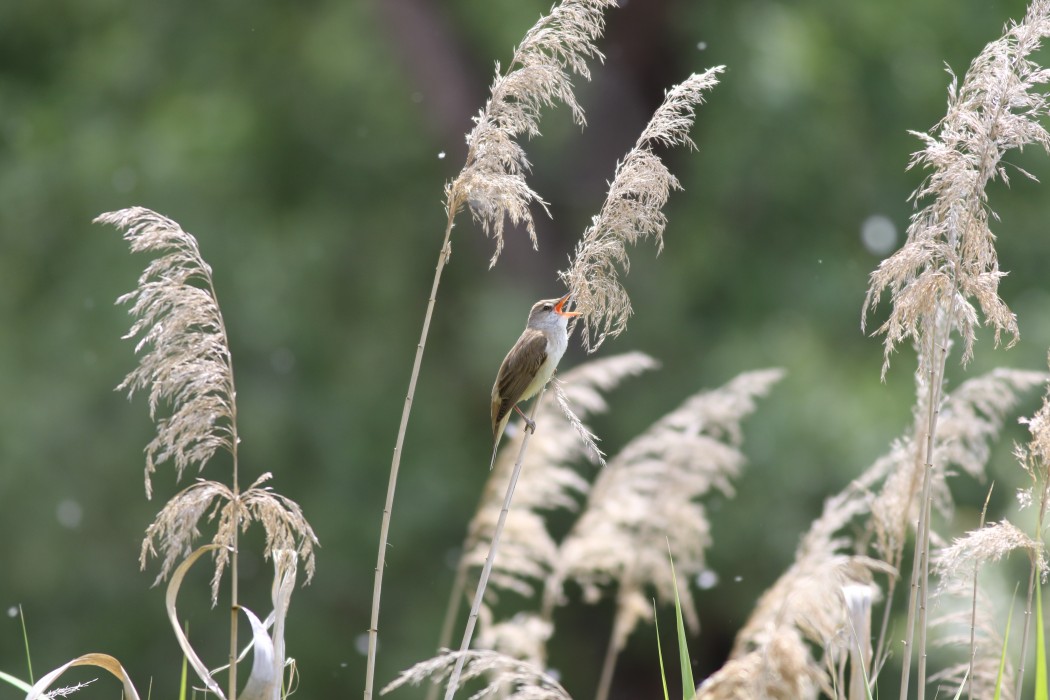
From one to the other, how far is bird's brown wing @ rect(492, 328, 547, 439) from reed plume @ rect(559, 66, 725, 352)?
58cm

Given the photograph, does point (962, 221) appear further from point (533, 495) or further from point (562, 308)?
point (533, 495)

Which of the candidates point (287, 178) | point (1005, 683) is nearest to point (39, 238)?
point (287, 178)

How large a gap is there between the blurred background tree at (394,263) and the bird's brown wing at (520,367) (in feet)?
15.6

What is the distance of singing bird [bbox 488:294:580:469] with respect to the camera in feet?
10.2

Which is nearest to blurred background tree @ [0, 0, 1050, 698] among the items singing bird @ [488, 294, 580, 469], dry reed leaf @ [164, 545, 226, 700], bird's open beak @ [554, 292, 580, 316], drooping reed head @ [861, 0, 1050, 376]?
singing bird @ [488, 294, 580, 469]

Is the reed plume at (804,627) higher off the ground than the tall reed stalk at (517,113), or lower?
lower

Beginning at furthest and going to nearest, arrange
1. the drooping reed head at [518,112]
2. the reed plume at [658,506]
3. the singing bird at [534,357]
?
the reed plume at [658,506] → the singing bird at [534,357] → the drooping reed head at [518,112]

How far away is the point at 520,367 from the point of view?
320 cm

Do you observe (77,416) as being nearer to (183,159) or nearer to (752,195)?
(183,159)

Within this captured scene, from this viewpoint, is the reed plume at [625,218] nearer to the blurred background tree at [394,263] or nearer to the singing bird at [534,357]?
the singing bird at [534,357]

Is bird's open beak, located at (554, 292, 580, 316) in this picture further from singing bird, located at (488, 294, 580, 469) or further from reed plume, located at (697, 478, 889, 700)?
reed plume, located at (697, 478, 889, 700)

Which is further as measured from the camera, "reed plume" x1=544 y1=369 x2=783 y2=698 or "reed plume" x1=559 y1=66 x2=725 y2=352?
"reed plume" x1=544 y1=369 x2=783 y2=698

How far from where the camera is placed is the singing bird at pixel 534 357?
312 centimetres

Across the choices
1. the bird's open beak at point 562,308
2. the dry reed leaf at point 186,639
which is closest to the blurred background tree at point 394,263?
the bird's open beak at point 562,308
